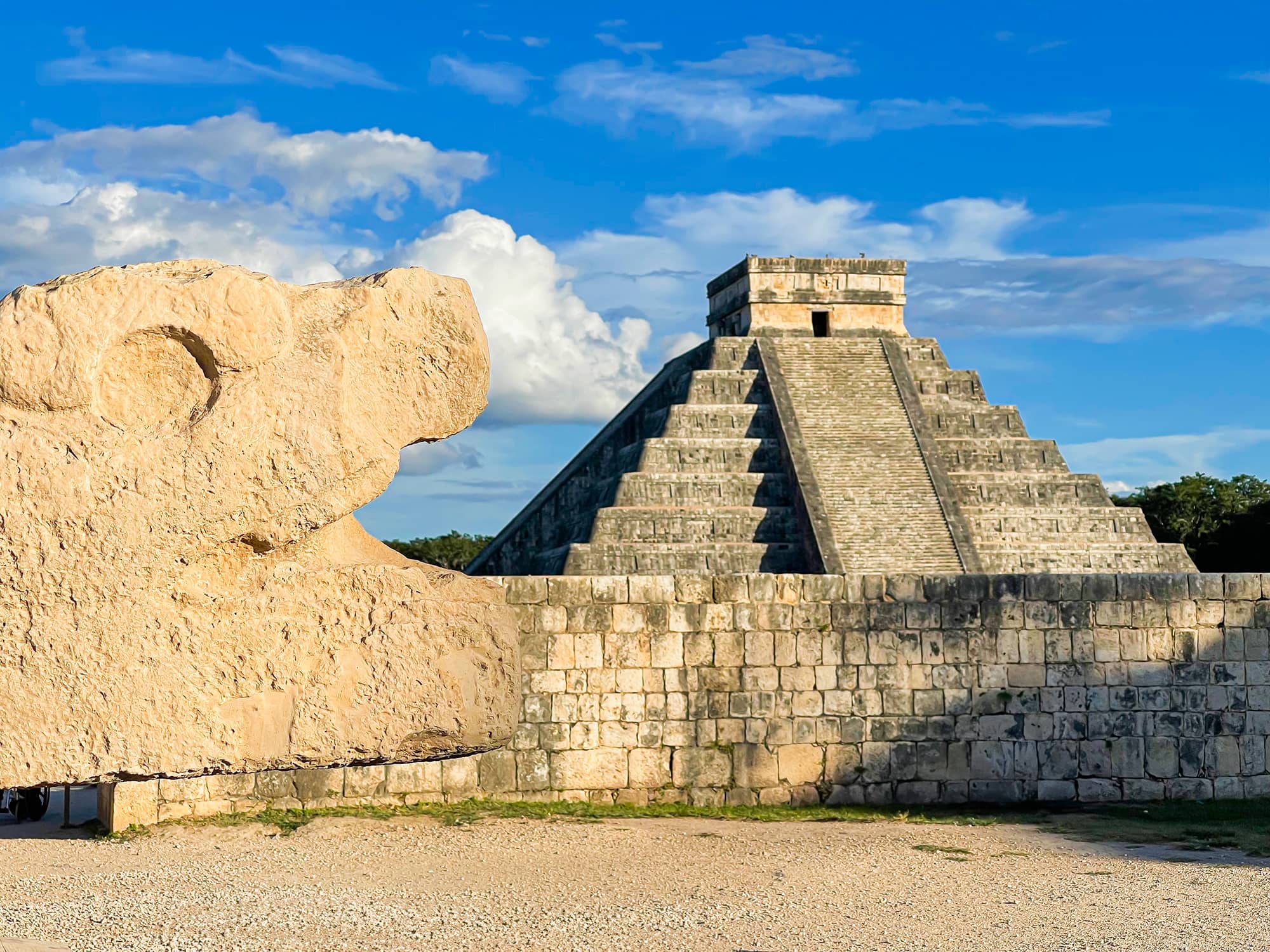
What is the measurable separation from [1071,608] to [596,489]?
51.9ft

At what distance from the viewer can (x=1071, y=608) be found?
1002 centimetres

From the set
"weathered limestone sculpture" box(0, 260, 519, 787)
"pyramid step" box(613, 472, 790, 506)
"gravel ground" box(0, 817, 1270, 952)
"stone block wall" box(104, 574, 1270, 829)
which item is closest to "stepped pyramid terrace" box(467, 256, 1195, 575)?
"pyramid step" box(613, 472, 790, 506)

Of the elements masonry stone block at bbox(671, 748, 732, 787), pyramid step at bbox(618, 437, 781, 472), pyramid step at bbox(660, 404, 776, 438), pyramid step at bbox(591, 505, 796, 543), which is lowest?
masonry stone block at bbox(671, 748, 732, 787)

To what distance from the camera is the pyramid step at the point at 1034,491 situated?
79.8 feet

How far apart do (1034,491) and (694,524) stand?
241 inches

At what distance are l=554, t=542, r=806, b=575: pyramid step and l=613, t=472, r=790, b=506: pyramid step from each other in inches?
38.0

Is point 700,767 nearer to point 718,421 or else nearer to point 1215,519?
point 718,421

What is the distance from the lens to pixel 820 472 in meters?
24.4

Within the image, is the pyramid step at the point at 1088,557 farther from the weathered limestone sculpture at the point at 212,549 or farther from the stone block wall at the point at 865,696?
the weathered limestone sculpture at the point at 212,549

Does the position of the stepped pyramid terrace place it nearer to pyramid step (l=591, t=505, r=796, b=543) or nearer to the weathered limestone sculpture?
pyramid step (l=591, t=505, r=796, b=543)

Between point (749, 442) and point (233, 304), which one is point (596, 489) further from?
point (233, 304)

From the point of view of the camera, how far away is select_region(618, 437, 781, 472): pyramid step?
23484mm

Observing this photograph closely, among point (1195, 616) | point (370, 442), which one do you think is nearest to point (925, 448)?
point (1195, 616)

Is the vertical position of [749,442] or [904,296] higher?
[904,296]
